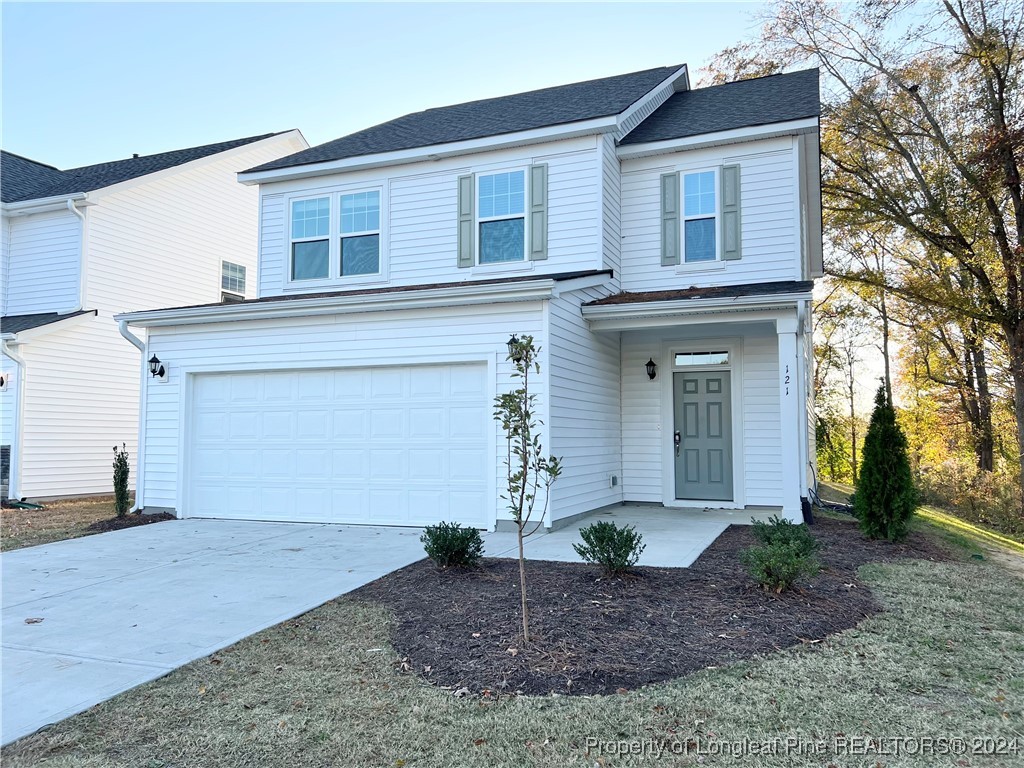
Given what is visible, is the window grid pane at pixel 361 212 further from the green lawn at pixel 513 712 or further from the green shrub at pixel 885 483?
the green lawn at pixel 513 712

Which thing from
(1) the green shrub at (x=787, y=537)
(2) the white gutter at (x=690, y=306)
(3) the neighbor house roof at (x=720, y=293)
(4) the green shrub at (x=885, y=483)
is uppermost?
(3) the neighbor house roof at (x=720, y=293)

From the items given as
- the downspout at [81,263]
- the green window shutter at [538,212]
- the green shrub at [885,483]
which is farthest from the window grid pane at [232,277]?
the green shrub at [885,483]

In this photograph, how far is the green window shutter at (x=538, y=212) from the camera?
1055 cm

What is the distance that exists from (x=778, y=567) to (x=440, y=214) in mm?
7871

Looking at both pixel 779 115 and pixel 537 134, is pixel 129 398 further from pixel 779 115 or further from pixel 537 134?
pixel 779 115

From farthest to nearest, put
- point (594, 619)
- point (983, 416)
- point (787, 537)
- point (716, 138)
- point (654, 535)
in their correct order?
point (983, 416), point (716, 138), point (654, 535), point (787, 537), point (594, 619)

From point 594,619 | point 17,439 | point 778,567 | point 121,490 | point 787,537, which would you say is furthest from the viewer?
point 17,439

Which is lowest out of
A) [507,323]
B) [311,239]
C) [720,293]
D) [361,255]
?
[507,323]

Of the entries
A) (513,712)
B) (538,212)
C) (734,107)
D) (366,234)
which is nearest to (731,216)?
(734,107)

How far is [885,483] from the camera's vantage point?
7652 mm

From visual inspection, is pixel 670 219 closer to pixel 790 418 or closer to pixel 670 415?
pixel 670 415

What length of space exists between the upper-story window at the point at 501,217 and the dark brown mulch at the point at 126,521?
5841mm

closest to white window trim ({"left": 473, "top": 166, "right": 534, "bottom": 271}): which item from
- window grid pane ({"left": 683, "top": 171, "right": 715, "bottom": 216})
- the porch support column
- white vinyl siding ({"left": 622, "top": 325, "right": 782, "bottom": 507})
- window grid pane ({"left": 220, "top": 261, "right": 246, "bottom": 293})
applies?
white vinyl siding ({"left": 622, "top": 325, "right": 782, "bottom": 507})

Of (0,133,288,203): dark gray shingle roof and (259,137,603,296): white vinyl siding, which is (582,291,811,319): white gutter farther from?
(0,133,288,203): dark gray shingle roof
